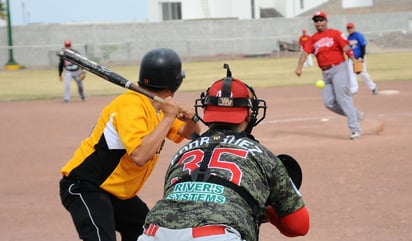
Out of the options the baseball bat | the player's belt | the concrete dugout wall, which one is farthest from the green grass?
the player's belt

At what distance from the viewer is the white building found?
67438 mm

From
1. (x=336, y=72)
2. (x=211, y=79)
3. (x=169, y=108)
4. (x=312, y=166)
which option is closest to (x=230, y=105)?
(x=169, y=108)

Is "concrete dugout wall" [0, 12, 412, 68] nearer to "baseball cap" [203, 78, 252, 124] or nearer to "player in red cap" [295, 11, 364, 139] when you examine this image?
"player in red cap" [295, 11, 364, 139]

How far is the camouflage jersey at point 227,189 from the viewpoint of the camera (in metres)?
3.25

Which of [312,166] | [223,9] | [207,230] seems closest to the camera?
[207,230]

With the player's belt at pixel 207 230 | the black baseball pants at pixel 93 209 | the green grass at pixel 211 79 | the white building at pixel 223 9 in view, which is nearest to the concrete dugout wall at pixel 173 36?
the green grass at pixel 211 79

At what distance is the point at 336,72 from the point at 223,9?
182 feet

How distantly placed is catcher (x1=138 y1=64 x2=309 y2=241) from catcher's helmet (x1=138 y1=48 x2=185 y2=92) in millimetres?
1332

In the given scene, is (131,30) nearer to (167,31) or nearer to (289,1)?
(167,31)

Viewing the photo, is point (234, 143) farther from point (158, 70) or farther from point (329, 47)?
point (329, 47)

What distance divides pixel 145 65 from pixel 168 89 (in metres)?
0.22

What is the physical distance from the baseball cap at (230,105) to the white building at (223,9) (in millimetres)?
64192

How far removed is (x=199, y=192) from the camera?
3.32 m

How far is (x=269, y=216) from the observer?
360cm
